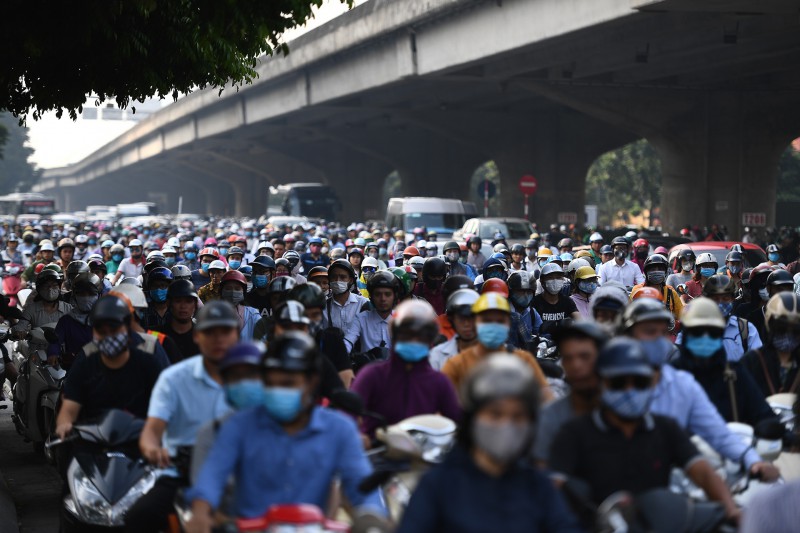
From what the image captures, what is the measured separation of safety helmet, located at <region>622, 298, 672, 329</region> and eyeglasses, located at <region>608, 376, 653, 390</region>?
1568 millimetres

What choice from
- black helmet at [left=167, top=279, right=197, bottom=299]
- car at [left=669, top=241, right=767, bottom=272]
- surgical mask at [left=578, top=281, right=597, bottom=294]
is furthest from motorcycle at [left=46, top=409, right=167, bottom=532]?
car at [left=669, top=241, right=767, bottom=272]

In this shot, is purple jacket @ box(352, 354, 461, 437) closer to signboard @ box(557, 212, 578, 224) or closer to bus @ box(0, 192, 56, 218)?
signboard @ box(557, 212, 578, 224)

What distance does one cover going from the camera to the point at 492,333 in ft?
23.4

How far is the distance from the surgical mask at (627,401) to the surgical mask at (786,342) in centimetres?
339

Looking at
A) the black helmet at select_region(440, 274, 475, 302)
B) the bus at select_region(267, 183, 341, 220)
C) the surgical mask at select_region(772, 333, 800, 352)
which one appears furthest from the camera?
the bus at select_region(267, 183, 341, 220)

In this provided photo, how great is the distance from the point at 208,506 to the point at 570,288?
371 inches

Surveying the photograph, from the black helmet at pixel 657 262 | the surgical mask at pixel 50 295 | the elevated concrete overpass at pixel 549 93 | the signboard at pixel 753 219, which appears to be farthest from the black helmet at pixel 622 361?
the signboard at pixel 753 219

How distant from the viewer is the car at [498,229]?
107 feet

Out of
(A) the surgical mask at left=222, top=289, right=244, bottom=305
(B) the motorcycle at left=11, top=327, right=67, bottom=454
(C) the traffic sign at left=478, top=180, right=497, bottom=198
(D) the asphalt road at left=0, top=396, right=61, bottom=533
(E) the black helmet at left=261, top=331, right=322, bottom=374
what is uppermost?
(C) the traffic sign at left=478, top=180, right=497, bottom=198

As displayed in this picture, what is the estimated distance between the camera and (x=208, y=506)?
482 centimetres

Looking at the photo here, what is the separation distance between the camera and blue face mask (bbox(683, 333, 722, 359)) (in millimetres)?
6703

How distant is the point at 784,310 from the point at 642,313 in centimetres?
200

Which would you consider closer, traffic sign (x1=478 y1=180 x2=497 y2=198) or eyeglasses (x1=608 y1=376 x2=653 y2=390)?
eyeglasses (x1=608 y1=376 x2=653 y2=390)

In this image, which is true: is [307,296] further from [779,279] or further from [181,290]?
[779,279]
